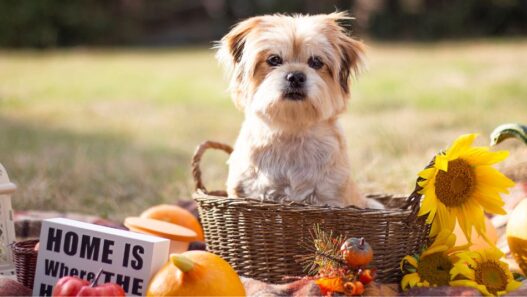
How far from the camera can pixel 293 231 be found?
326 centimetres

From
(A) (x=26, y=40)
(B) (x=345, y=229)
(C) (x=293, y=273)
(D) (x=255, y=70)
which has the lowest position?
(A) (x=26, y=40)

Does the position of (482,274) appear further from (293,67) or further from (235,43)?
(235,43)

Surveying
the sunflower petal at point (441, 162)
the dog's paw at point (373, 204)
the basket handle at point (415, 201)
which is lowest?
the dog's paw at point (373, 204)

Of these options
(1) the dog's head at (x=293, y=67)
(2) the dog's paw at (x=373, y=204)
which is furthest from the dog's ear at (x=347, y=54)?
(2) the dog's paw at (x=373, y=204)

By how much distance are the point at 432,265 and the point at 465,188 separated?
0.39 meters

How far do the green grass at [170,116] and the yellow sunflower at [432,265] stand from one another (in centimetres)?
183

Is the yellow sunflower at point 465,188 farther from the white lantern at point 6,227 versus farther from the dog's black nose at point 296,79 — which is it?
the white lantern at point 6,227

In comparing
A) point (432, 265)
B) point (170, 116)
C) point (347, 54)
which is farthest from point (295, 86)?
point (170, 116)

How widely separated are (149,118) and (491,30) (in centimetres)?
1138

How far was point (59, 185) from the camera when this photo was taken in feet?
18.4

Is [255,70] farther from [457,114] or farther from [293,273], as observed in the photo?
[457,114]

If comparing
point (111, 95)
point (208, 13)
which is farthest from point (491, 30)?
point (111, 95)

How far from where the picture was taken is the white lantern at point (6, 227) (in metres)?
3.52

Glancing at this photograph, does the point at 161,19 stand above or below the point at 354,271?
below
